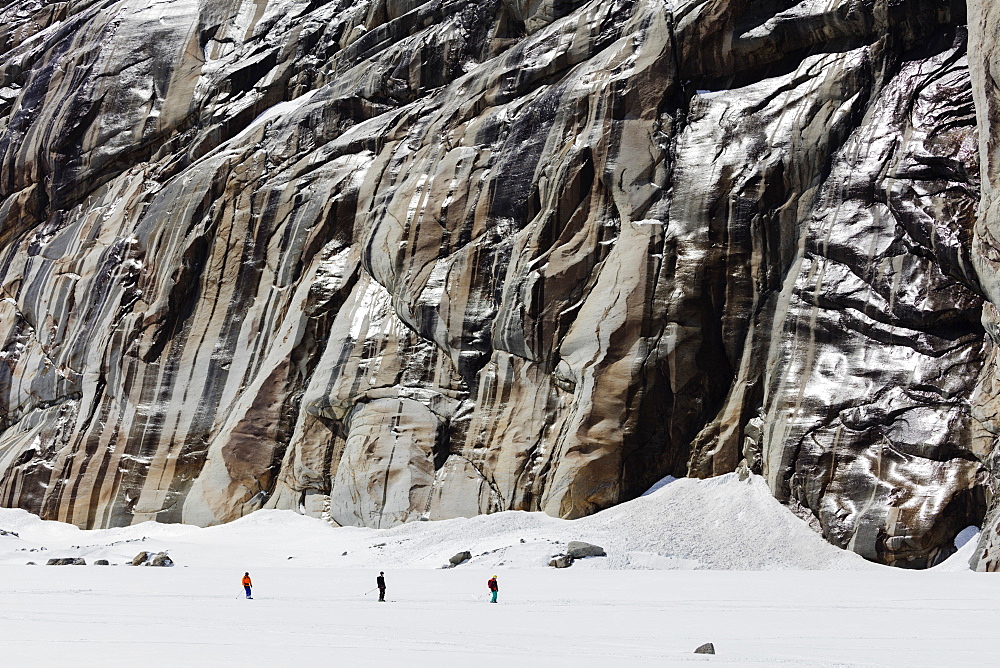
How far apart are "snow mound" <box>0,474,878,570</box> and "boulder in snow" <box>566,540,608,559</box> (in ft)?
0.81

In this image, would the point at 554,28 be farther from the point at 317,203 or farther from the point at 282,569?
the point at 282,569

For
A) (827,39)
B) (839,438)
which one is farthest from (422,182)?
(839,438)

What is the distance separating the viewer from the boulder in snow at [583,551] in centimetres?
2684

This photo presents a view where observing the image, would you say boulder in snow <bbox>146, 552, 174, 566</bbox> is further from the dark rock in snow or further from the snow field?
the snow field

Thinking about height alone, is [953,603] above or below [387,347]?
below

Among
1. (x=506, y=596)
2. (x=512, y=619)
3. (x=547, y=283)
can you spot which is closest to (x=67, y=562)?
(x=506, y=596)

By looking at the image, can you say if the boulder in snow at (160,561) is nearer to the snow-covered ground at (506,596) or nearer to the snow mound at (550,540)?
the snow mound at (550,540)

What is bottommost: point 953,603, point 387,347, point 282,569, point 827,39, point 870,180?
point 282,569

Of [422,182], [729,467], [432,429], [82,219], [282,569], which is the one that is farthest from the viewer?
[82,219]

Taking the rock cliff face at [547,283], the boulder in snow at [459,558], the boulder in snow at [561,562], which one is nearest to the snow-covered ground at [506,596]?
the boulder in snow at [561,562]

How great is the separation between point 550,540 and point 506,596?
24.2ft

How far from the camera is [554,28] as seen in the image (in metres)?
41.3

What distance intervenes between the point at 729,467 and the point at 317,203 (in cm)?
2063

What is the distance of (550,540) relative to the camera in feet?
94.1
